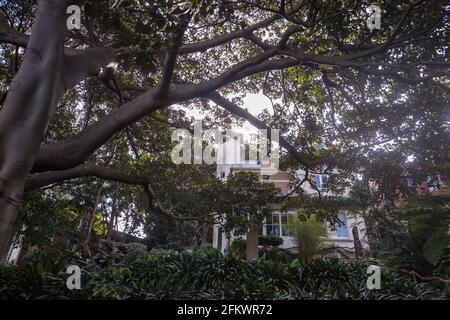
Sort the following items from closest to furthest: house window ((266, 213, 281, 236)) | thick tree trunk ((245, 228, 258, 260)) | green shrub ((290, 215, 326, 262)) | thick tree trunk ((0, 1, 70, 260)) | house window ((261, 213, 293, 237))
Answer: thick tree trunk ((0, 1, 70, 260)) < thick tree trunk ((245, 228, 258, 260)) < green shrub ((290, 215, 326, 262)) < house window ((261, 213, 293, 237)) < house window ((266, 213, 281, 236))

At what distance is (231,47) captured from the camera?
903 centimetres

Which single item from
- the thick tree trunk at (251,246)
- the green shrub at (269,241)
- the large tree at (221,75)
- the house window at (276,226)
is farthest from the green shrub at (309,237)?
the large tree at (221,75)

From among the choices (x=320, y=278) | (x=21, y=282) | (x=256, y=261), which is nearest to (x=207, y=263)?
(x=256, y=261)

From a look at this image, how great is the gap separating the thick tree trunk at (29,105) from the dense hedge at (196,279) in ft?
1.72

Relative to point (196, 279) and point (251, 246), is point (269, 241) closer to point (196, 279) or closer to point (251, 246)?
point (251, 246)

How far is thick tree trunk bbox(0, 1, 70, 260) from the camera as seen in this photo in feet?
11.2

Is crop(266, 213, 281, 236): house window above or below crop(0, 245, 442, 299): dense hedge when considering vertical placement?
above

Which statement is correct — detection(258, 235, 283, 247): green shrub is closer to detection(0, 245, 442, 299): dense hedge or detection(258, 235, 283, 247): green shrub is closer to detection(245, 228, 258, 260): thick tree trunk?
detection(245, 228, 258, 260): thick tree trunk

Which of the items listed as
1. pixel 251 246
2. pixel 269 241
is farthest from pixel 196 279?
pixel 269 241

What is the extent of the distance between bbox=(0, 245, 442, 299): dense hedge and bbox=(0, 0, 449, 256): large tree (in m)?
0.67

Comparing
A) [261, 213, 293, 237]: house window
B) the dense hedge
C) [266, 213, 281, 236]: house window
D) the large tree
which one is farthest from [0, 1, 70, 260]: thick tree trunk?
[266, 213, 281, 236]: house window

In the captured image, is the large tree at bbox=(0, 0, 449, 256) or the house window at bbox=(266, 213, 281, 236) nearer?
the large tree at bbox=(0, 0, 449, 256)

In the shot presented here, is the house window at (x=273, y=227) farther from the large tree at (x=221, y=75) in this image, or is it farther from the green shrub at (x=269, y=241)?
the large tree at (x=221, y=75)

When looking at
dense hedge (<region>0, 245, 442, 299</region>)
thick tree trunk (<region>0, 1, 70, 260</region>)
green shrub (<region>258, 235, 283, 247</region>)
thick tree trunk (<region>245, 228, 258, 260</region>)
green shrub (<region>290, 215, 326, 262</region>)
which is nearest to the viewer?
thick tree trunk (<region>0, 1, 70, 260</region>)
